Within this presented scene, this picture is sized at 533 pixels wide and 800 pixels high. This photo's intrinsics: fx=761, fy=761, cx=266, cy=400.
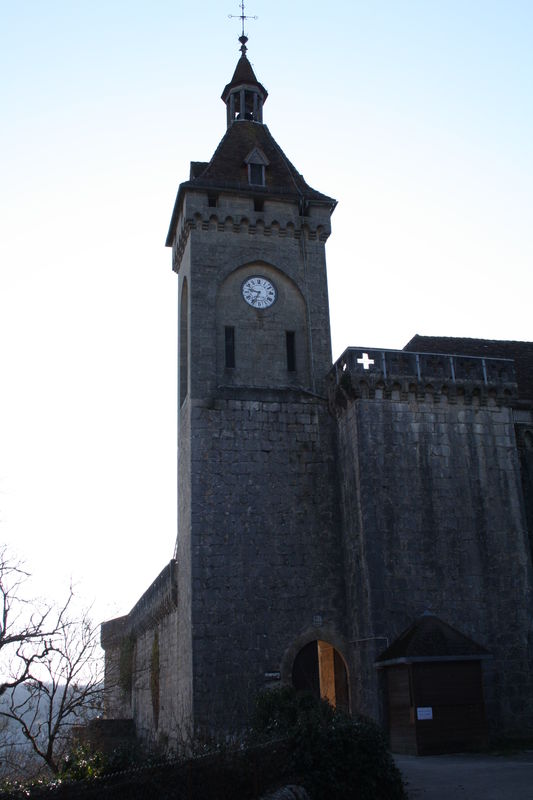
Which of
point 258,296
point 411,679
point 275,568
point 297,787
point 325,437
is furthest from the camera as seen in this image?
point 258,296

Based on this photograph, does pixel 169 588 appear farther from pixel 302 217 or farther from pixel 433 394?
pixel 302 217

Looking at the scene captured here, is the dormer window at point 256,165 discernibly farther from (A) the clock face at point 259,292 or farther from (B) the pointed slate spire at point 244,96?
(A) the clock face at point 259,292

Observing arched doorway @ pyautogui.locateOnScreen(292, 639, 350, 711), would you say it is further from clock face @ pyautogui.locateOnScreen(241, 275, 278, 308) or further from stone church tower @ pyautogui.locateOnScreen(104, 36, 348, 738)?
clock face @ pyautogui.locateOnScreen(241, 275, 278, 308)

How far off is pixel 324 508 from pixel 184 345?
685cm

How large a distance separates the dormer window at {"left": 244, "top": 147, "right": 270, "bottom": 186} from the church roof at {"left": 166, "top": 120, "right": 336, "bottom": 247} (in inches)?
5.6

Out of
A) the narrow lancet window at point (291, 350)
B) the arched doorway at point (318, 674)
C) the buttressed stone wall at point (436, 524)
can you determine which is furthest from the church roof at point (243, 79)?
the arched doorway at point (318, 674)

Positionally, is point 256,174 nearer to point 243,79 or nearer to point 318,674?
point 243,79

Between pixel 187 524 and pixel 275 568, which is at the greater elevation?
pixel 187 524

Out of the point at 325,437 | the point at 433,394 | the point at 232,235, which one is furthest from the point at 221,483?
the point at 232,235

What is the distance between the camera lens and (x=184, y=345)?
924 inches

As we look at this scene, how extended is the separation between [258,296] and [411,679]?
11598mm

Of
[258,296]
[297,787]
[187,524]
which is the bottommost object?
[297,787]

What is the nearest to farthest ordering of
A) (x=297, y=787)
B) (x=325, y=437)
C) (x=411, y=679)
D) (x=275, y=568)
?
(x=297, y=787) < (x=411, y=679) < (x=275, y=568) < (x=325, y=437)

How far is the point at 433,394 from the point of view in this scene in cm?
2016
